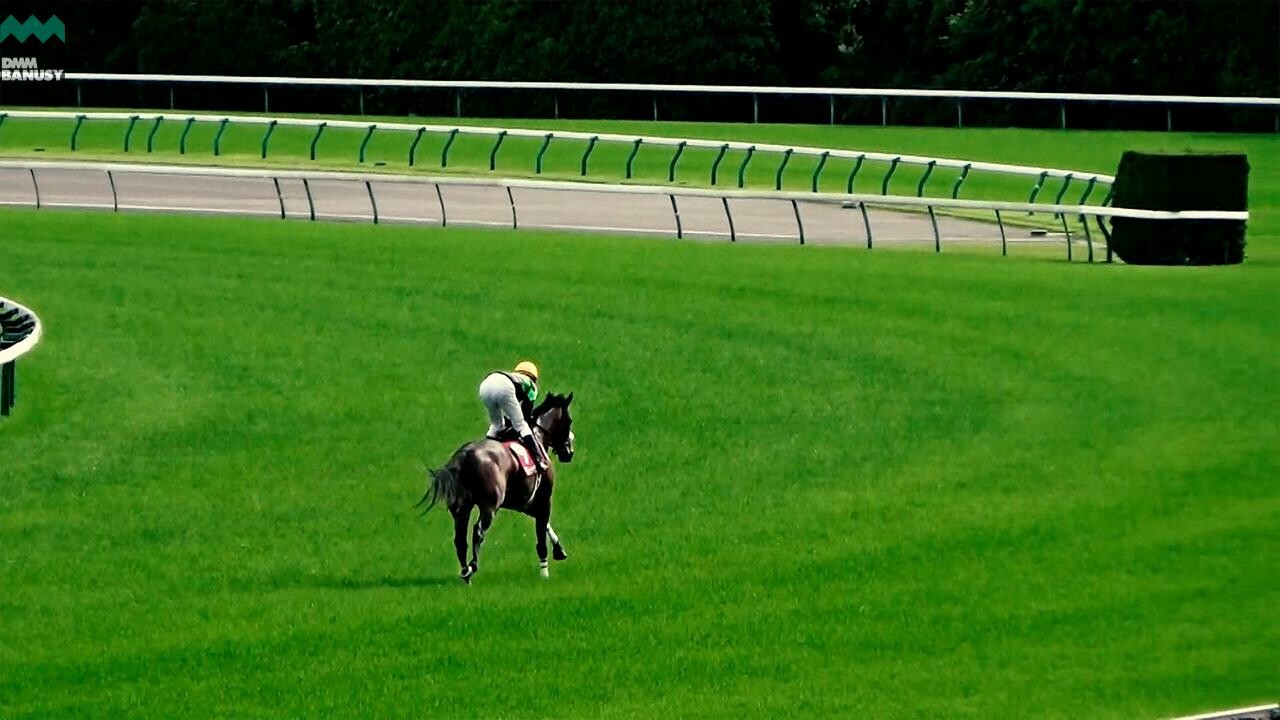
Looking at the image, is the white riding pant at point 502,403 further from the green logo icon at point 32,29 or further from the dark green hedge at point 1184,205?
the green logo icon at point 32,29

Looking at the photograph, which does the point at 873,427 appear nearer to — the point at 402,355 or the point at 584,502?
the point at 584,502

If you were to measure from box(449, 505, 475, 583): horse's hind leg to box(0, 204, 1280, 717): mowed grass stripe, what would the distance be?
0.20 meters

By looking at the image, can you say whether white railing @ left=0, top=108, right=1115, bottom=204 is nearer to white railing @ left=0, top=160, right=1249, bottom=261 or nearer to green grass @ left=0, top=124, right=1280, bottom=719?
white railing @ left=0, top=160, right=1249, bottom=261

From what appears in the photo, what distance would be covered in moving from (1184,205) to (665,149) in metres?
12.0

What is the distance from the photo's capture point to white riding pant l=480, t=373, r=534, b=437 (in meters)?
12.5

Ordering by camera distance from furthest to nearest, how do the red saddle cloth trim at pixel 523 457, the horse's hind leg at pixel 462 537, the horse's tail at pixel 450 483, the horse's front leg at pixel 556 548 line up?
the horse's front leg at pixel 556 548 → the red saddle cloth trim at pixel 523 457 → the horse's hind leg at pixel 462 537 → the horse's tail at pixel 450 483

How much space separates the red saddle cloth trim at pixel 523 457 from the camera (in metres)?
12.5

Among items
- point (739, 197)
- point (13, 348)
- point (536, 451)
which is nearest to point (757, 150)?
point (739, 197)

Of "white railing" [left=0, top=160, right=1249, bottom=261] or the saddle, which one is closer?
the saddle

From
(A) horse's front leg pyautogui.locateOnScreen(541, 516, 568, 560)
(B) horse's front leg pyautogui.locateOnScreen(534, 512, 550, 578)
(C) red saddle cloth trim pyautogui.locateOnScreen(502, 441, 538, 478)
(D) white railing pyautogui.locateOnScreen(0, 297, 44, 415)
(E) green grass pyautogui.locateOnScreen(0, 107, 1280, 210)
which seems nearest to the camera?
(C) red saddle cloth trim pyautogui.locateOnScreen(502, 441, 538, 478)

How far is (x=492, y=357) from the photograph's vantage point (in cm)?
1961

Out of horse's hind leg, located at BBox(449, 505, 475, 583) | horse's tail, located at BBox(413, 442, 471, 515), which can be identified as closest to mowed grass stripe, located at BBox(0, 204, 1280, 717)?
horse's hind leg, located at BBox(449, 505, 475, 583)

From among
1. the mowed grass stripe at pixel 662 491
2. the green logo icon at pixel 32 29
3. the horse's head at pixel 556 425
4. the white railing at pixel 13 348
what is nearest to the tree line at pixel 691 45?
the green logo icon at pixel 32 29

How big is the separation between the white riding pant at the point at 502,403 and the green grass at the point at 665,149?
20109mm
